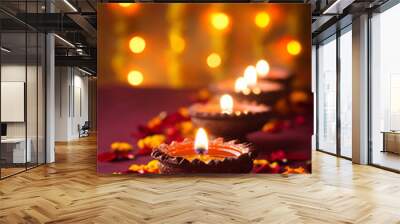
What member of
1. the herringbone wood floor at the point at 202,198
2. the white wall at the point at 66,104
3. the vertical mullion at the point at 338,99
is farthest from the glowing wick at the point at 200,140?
the white wall at the point at 66,104

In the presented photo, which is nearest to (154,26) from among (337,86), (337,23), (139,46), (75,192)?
(139,46)

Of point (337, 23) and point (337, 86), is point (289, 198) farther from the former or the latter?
point (337, 86)

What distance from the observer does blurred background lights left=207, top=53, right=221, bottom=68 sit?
6.40 m

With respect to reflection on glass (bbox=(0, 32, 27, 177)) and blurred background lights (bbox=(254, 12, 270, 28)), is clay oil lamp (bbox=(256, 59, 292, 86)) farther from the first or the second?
reflection on glass (bbox=(0, 32, 27, 177))

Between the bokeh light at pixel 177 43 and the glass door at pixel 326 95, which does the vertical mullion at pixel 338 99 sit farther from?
the bokeh light at pixel 177 43

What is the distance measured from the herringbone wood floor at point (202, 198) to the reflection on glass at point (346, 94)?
2.02 metres

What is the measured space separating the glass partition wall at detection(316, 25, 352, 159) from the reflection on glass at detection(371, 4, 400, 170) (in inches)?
32.9

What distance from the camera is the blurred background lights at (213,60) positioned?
6.40 metres

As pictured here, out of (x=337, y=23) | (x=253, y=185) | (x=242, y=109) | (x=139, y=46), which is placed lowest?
(x=253, y=185)

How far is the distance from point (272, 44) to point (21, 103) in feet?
15.3

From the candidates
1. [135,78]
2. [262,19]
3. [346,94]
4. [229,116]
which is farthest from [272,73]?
[346,94]

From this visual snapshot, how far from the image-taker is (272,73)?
6410mm

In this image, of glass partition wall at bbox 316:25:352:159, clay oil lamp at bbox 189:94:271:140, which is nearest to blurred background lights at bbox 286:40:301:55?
clay oil lamp at bbox 189:94:271:140

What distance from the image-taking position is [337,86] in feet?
31.4
